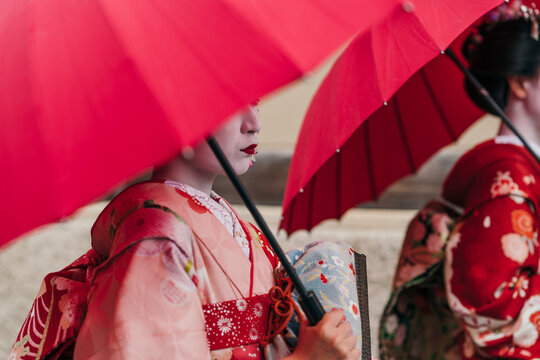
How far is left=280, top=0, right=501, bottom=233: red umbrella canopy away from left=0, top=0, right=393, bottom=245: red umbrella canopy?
0.69 ft

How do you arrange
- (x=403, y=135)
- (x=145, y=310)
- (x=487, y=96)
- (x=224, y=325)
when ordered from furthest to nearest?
(x=403, y=135) < (x=487, y=96) < (x=224, y=325) < (x=145, y=310)

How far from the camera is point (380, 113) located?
6.50 feet

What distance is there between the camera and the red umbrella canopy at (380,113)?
4.49ft

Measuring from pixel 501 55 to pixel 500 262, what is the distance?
1.89ft

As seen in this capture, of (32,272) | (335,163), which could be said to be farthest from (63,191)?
(32,272)

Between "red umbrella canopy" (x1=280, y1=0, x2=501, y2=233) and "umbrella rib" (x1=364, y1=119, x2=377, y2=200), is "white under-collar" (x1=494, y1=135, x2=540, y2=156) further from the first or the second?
"umbrella rib" (x1=364, y1=119, x2=377, y2=200)

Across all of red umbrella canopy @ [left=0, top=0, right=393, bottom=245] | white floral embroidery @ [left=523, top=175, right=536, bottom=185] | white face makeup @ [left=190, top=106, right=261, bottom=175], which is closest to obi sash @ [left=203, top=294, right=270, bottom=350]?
white face makeup @ [left=190, top=106, right=261, bottom=175]

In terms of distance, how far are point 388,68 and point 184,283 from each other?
0.64m

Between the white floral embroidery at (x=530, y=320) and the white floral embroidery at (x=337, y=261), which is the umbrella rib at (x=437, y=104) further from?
the white floral embroidery at (x=337, y=261)

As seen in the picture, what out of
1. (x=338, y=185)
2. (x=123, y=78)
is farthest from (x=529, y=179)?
(x=123, y=78)

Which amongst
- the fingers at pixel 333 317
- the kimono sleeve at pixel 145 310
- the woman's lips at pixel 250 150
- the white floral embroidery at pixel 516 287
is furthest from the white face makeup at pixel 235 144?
the white floral embroidery at pixel 516 287

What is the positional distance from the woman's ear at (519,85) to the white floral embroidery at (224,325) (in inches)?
47.0

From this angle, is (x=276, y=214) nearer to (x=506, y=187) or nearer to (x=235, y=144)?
(x=506, y=187)

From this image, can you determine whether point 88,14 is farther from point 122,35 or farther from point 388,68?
point 388,68
